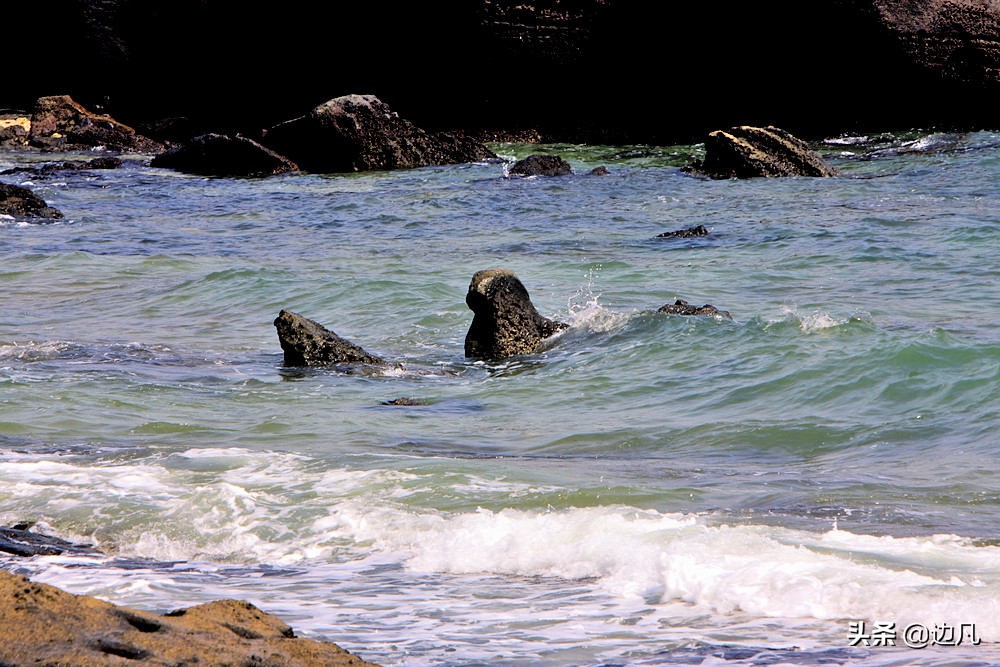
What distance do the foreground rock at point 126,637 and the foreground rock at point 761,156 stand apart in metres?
20.5

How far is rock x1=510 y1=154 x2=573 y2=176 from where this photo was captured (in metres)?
24.7

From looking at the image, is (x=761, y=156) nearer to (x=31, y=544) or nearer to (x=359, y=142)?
(x=359, y=142)

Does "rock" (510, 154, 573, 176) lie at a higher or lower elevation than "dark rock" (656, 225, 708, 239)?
higher

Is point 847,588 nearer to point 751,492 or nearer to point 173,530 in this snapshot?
point 751,492

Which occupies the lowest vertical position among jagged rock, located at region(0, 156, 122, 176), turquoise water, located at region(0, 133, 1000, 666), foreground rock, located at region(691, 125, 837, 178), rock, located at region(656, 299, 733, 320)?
turquoise water, located at region(0, 133, 1000, 666)

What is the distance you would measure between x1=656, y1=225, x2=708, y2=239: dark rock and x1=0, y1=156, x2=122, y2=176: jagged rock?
15.2m

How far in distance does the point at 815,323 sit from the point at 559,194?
38.7 ft

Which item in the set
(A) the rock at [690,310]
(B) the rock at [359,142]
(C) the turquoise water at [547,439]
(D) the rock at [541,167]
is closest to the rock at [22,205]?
(C) the turquoise water at [547,439]

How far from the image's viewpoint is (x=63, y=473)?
6.63 m

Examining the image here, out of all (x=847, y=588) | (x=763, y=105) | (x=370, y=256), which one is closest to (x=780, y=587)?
(x=847, y=588)

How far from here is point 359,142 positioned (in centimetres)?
2688

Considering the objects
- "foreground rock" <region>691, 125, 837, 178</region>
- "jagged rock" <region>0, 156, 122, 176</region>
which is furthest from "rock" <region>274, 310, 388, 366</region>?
"jagged rock" <region>0, 156, 122, 176</region>

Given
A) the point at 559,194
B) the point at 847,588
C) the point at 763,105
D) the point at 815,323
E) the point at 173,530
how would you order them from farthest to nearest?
the point at 763,105
the point at 559,194
the point at 815,323
the point at 173,530
the point at 847,588

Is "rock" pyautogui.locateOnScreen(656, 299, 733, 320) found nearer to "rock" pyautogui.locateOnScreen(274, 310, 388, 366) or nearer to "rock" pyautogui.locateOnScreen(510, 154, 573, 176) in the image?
"rock" pyautogui.locateOnScreen(274, 310, 388, 366)
